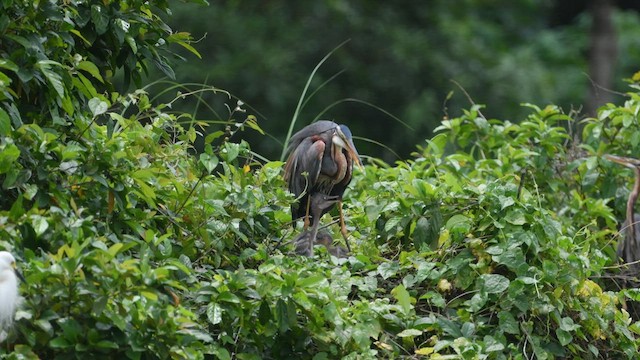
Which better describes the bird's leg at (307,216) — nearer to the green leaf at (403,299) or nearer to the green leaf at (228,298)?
the green leaf at (403,299)

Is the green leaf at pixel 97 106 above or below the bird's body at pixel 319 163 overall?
above

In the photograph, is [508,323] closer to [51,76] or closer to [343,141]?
[343,141]

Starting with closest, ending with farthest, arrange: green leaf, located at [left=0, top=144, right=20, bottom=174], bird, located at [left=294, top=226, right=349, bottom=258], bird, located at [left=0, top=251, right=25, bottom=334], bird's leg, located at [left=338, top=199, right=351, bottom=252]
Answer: bird, located at [left=0, top=251, right=25, bottom=334]
green leaf, located at [left=0, top=144, right=20, bottom=174]
bird, located at [left=294, top=226, right=349, bottom=258]
bird's leg, located at [left=338, top=199, right=351, bottom=252]

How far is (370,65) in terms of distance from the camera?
38.2ft

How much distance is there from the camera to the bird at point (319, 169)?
15.3ft

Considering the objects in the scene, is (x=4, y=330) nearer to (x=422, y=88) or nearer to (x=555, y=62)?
(x=422, y=88)

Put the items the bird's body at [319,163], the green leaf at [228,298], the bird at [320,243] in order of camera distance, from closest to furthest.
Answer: the green leaf at [228,298] < the bird at [320,243] < the bird's body at [319,163]

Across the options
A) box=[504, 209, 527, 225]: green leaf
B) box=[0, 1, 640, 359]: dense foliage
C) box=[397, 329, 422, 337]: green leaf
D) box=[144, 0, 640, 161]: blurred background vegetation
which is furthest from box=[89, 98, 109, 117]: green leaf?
box=[144, 0, 640, 161]: blurred background vegetation

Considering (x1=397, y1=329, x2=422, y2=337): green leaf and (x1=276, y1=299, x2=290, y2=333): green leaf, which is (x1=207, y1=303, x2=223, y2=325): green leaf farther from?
(x1=397, y1=329, x2=422, y2=337): green leaf

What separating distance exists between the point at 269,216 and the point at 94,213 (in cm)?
85

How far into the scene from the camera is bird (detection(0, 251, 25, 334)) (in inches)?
120

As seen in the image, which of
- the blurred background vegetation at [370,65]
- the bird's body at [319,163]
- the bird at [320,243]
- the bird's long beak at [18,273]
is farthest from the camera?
the blurred background vegetation at [370,65]

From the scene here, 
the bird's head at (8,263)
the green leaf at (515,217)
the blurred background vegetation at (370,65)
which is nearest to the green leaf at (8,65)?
the bird's head at (8,263)

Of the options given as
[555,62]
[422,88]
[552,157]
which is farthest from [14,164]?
[555,62]
